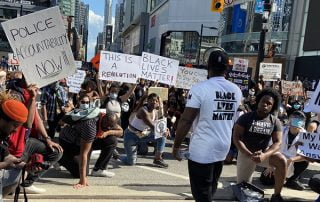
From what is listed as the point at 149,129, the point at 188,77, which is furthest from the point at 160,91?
the point at 149,129

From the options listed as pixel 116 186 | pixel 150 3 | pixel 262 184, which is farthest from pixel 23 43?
pixel 150 3

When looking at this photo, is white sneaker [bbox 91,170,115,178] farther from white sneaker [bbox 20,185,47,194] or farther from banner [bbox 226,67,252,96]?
banner [bbox 226,67,252,96]

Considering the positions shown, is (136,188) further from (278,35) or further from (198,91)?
(278,35)

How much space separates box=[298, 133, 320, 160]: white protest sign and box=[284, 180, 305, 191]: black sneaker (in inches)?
44.5

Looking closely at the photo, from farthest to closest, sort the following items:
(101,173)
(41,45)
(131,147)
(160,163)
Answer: (160,163) < (131,147) < (101,173) < (41,45)

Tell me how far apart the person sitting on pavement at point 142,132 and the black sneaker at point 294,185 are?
2119 millimetres

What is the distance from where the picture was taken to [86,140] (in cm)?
612

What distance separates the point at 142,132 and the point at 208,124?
3.94 meters

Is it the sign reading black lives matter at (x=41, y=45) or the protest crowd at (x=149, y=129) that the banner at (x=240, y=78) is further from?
the sign reading black lives matter at (x=41, y=45)

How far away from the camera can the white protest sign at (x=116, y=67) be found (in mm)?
9383

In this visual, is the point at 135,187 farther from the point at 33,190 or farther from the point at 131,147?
the point at 131,147

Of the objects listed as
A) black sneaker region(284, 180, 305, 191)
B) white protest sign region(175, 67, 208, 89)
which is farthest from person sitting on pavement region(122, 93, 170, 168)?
white protest sign region(175, 67, 208, 89)

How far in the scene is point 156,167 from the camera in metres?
7.96

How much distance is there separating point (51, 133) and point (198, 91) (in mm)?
6171
